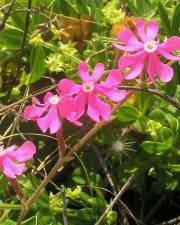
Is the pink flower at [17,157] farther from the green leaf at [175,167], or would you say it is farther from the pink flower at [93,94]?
the green leaf at [175,167]

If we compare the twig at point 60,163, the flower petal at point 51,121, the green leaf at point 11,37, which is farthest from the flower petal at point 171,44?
the green leaf at point 11,37

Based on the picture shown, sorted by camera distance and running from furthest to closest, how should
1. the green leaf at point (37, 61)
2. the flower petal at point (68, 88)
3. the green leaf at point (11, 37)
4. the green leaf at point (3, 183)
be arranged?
the green leaf at point (11, 37) → the green leaf at point (37, 61) → the green leaf at point (3, 183) → the flower petal at point (68, 88)

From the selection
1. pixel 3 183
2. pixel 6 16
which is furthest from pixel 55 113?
pixel 6 16

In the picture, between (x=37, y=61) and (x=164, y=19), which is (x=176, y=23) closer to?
(x=164, y=19)

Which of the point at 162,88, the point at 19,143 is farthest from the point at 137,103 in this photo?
the point at 19,143

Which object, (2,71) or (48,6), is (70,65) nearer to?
(48,6)

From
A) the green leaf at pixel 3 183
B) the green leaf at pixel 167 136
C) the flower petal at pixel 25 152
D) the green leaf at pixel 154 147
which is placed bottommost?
the green leaf at pixel 3 183

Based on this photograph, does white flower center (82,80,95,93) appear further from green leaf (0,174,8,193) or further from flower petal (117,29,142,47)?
green leaf (0,174,8,193)
